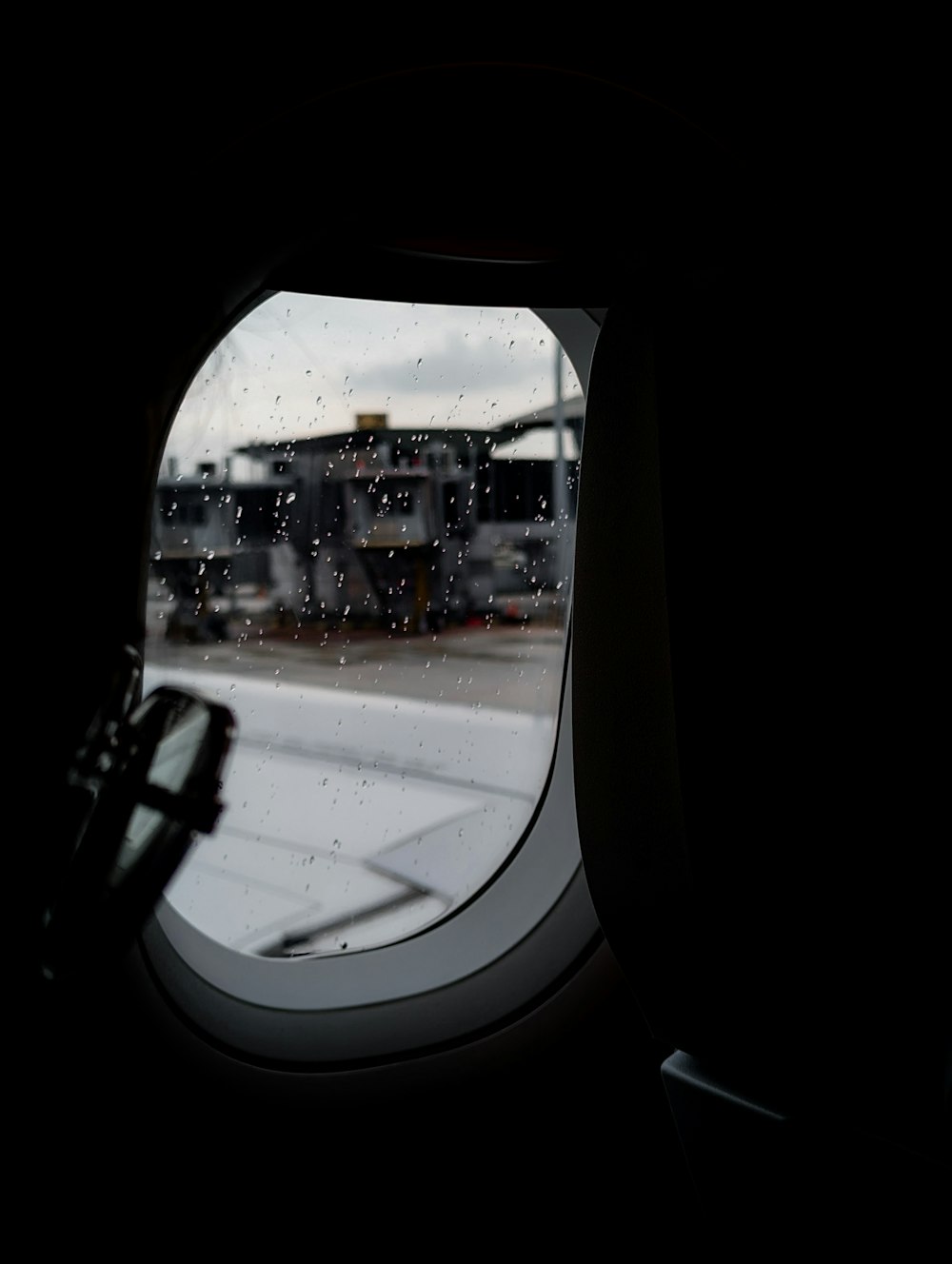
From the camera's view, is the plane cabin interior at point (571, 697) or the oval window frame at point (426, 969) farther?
the oval window frame at point (426, 969)

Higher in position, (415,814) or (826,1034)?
(826,1034)

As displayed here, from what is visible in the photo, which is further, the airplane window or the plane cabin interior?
the airplane window

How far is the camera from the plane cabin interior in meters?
0.66

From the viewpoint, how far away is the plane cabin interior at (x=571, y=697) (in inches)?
26.1

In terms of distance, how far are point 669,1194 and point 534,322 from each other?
1.26 meters

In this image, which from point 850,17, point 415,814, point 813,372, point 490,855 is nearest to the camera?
point 813,372

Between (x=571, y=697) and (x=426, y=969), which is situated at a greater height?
(x=571, y=697)

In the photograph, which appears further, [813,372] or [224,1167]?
[224,1167]

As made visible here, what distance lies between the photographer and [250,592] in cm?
139

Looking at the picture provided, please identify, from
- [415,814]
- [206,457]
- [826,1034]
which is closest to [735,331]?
[826,1034]

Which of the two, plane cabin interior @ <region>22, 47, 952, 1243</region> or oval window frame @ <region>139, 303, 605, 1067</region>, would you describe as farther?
oval window frame @ <region>139, 303, 605, 1067</region>

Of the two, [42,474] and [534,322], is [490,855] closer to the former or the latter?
[534,322]

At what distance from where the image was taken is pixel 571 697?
0.93 m

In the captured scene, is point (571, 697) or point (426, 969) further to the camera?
point (426, 969)
